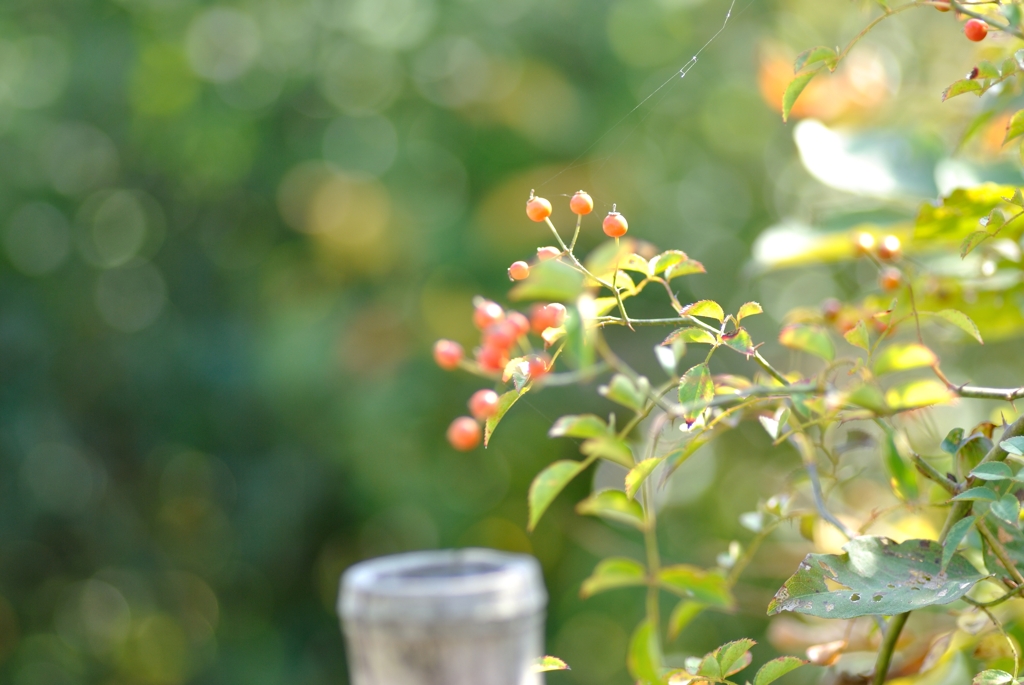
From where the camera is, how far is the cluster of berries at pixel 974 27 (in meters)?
0.34

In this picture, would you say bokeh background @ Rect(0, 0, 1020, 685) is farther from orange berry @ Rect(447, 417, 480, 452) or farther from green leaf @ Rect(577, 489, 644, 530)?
green leaf @ Rect(577, 489, 644, 530)

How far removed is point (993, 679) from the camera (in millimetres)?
290

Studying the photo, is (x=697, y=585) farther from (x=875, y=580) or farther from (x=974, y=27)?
(x=974, y=27)

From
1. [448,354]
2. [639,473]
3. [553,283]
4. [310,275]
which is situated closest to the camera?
[553,283]

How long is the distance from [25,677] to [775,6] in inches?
88.9

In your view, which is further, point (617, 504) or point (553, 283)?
point (617, 504)

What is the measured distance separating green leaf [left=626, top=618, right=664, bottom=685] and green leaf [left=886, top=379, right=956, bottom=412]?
122mm

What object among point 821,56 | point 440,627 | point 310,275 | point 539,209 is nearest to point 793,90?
point 821,56

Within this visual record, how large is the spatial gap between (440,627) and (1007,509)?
0.34m

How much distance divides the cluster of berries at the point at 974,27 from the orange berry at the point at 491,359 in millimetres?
227

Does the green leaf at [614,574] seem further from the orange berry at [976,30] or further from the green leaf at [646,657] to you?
→ the orange berry at [976,30]

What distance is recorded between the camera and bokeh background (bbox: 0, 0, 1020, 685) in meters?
Result: 1.75

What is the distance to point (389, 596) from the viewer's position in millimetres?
529

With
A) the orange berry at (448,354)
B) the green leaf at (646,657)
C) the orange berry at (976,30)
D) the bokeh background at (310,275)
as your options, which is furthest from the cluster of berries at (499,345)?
the bokeh background at (310,275)
